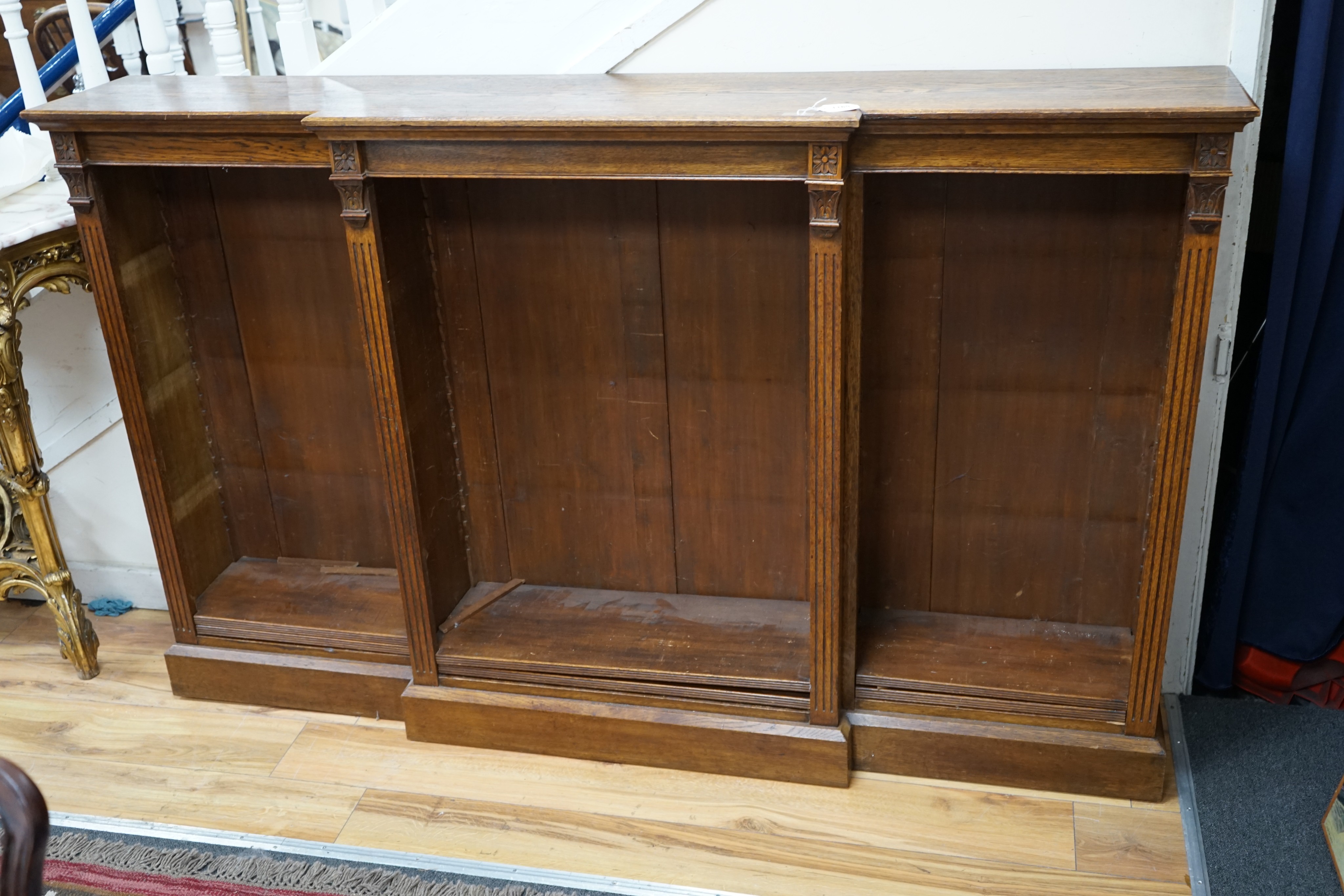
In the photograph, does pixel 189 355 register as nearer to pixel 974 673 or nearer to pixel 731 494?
pixel 731 494

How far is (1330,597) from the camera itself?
246 centimetres

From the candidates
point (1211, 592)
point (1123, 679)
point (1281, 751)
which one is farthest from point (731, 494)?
point (1281, 751)

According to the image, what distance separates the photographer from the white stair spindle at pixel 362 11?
2.50 m

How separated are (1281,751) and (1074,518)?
0.64 metres

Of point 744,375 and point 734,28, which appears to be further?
point 744,375

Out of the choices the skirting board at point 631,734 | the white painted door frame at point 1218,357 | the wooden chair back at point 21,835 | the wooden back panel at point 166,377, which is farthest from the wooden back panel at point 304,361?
the white painted door frame at point 1218,357

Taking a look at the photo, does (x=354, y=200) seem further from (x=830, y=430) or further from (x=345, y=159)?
(x=830, y=430)

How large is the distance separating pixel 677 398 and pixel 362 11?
1.05m

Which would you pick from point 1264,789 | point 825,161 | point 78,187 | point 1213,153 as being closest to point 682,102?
point 825,161

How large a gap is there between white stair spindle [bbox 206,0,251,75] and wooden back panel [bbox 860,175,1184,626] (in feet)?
4.57

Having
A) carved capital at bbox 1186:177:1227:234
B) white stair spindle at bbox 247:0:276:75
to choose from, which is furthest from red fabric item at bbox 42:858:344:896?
carved capital at bbox 1186:177:1227:234

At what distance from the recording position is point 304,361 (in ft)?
8.84

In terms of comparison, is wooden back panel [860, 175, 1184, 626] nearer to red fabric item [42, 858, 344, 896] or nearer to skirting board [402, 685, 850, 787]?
skirting board [402, 685, 850, 787]

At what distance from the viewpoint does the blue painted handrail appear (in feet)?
8.86
